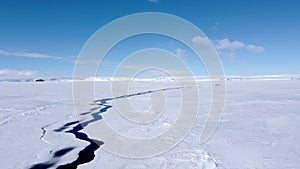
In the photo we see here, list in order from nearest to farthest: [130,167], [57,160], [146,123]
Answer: [130,167] → [57,160] → [146,123]

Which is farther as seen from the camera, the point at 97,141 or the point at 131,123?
the point at 131,123

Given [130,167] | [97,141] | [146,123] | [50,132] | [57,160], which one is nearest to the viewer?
[130,167]

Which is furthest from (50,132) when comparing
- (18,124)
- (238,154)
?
(238,154)

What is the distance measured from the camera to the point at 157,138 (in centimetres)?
673

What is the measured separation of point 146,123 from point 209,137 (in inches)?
110

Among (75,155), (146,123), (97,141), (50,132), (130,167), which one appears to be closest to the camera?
(130,167)

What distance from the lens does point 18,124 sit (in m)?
8.17

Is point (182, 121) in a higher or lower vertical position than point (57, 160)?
higher

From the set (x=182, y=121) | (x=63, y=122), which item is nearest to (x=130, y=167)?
(x=182, y=121)

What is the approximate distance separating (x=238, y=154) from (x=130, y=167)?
7.83 ft

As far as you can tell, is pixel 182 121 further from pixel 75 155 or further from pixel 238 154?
pixel 75 155

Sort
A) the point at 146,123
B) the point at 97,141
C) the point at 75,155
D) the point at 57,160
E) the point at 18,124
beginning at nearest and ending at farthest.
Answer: the point at 57,160 → the point at 75,155 → the point at 97,141 → the point at 18,124 → the point at 146,123

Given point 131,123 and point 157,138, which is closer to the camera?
point 157,138

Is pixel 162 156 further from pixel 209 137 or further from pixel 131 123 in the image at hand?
pixel 131 123
